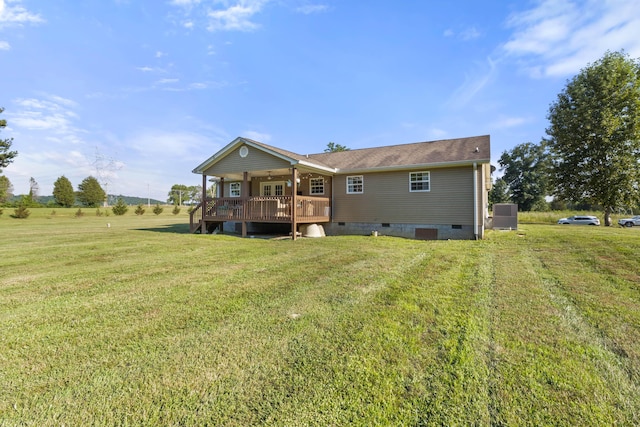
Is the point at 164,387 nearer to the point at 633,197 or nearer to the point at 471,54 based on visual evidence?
the point at 471,54

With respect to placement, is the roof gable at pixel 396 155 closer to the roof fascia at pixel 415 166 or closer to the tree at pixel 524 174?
the roof fascia at pixel 415 166

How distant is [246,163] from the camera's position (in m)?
13.2

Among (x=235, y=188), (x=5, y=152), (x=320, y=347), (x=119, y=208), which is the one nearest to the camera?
(x=320, y=347)

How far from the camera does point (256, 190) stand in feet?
54.5

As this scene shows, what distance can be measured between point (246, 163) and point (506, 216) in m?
16.3

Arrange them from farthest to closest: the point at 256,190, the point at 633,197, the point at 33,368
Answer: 1. the point at 633,197
2. the point at 256,190
3. the point at 33,368

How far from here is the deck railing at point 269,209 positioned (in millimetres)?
12336

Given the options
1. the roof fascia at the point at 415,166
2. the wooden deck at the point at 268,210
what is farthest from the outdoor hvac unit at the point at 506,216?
the wooden deck at the point at 268,210

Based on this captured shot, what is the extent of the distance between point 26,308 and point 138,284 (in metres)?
1.37

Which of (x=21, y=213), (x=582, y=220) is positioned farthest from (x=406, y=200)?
(x=21, y=213)

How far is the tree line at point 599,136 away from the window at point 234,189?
87.3ft

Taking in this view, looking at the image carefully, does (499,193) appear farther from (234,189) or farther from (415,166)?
(234,189)

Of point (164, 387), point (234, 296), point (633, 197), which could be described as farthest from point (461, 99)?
point (633, 197)

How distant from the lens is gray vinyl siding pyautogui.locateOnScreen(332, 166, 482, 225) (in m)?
11.6
